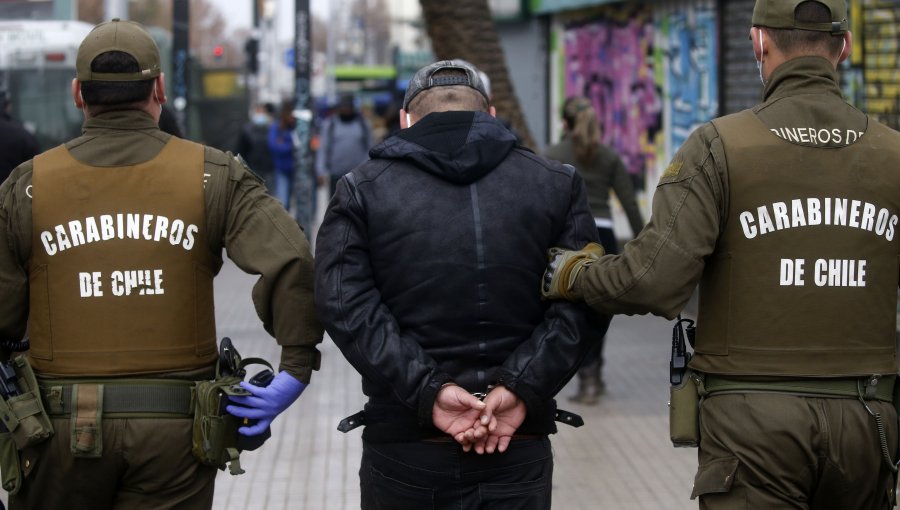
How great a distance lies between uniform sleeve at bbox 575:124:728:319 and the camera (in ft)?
12.3

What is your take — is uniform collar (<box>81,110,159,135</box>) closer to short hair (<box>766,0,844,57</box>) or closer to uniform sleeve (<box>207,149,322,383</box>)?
uniform sleeve (<box>207,149,322,383</box>)

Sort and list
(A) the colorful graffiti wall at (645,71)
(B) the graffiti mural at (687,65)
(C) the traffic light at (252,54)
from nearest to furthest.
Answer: (B) the graffiti mural at (687,65)
(A) the colorful graffiti wall at (645,71)
(C) the traffic light at (252,54)

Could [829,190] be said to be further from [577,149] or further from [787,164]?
[577,149]

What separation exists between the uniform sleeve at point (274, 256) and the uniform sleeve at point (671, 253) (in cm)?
82

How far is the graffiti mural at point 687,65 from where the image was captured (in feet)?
45.1

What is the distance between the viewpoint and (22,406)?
387 cm

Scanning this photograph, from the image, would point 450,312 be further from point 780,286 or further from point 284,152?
point 284,152

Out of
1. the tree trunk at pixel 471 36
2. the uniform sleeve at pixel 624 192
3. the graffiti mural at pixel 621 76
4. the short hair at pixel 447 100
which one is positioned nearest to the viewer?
the short hair at pixel 447 100

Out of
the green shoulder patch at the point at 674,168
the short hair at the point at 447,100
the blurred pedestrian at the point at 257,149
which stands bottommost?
the blurred pedestrian at the point at 257,149

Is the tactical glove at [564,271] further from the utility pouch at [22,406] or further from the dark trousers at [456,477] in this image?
the utility pouch at [22,406]

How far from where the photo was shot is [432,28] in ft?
43.6

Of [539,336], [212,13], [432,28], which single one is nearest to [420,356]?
[539,336]

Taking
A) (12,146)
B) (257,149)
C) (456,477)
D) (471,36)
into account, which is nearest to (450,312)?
(456,477)

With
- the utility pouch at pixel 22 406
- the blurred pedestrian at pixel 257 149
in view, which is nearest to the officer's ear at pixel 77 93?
the utility pouch at pixel 22 406
